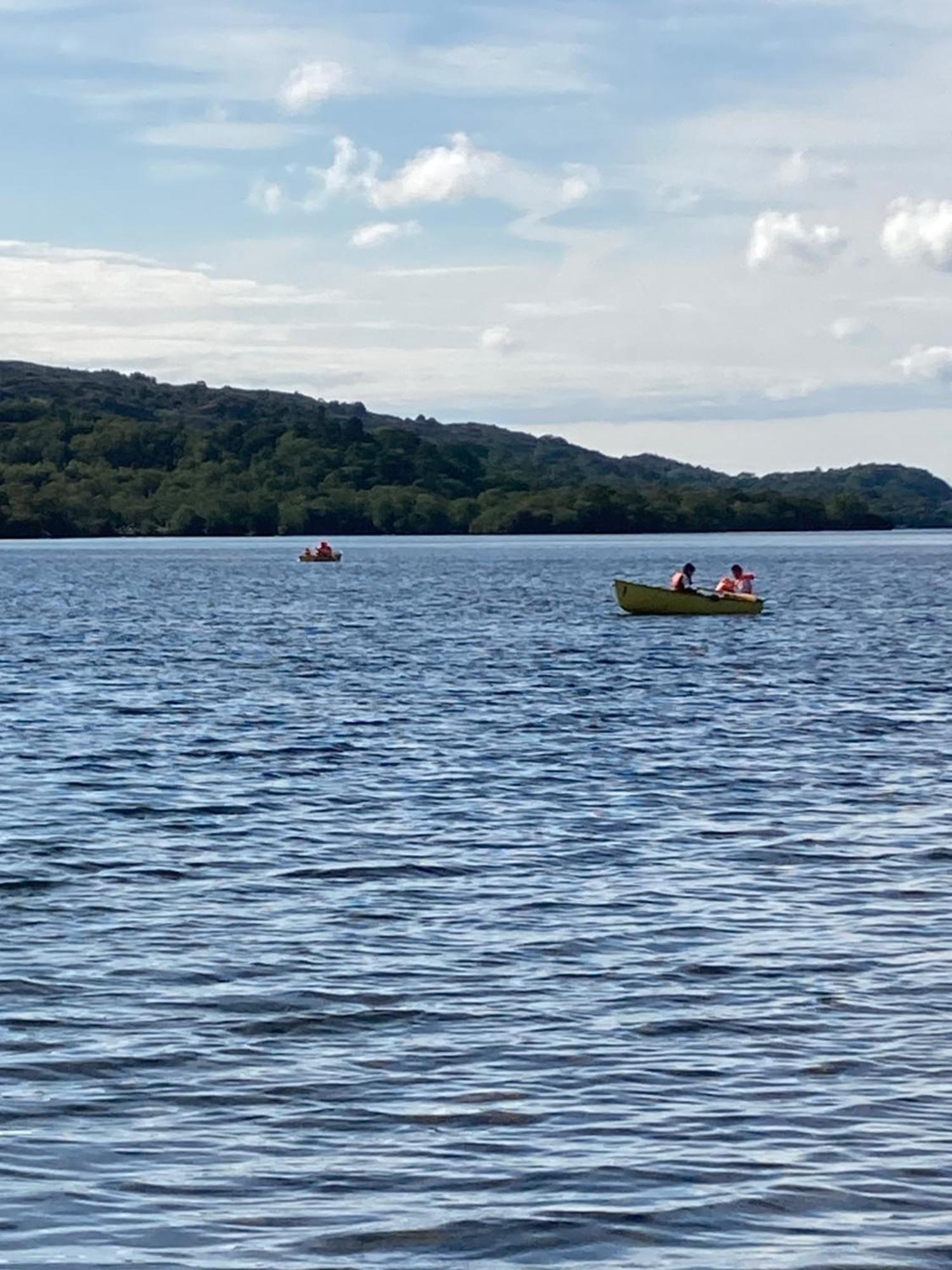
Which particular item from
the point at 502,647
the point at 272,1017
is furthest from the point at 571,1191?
the point at 502,647

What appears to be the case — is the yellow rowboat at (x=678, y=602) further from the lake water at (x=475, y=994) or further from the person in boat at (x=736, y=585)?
the lake water at (x=475, y=994)

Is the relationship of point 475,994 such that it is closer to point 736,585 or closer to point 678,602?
point 678,602

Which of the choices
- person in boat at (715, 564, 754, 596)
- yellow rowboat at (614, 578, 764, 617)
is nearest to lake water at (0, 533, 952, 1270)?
yellow rowboat at (614, 578, 764, 617)

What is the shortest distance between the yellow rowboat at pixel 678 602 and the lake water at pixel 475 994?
42.4 m

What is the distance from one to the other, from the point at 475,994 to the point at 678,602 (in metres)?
70.0

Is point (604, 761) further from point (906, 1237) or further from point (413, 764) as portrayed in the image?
point (906, 1237)

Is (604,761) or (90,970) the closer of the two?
(90,970)

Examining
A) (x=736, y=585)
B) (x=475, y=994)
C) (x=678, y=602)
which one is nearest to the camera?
(x=475, y=994)

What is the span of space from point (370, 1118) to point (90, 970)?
514cm

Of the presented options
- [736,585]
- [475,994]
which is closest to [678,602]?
[736,585]

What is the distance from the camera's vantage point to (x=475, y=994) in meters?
17.1

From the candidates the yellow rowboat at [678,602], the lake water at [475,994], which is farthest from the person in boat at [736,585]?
the lake water at [475,994]

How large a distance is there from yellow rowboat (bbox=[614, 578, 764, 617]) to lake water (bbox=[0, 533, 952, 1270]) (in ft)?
139

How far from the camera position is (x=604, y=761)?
3500cm
